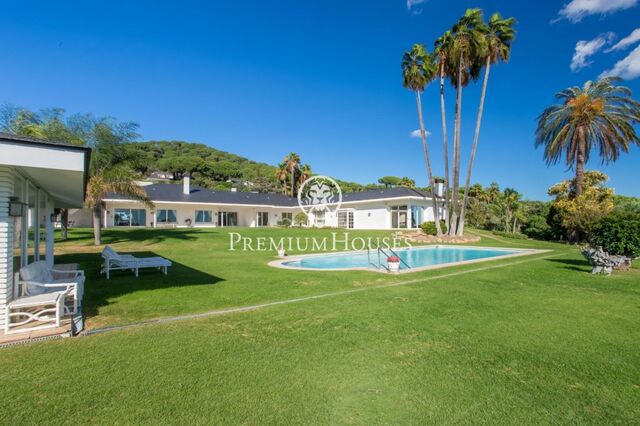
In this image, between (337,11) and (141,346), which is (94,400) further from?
(337,11)

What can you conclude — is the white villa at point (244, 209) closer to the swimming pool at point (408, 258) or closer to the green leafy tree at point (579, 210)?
the green leafy tree at point (579, 210)

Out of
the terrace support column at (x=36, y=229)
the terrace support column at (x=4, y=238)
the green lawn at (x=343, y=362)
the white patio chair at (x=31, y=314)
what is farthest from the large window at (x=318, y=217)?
the terrace support column at (x=4, y=238)

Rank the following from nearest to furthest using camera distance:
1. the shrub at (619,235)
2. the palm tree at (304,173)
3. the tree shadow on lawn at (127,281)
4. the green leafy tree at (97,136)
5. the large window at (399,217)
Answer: the tree shadow on lawn at (127,281) < the shrub at (619,235) < the green leafy tree at (97,136) < the large window at (399,217) < the palm tree at (304,173)

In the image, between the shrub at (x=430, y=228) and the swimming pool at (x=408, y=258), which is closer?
the swimming pool at (x=408, y=258)

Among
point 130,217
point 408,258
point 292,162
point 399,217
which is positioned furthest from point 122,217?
point 408,258

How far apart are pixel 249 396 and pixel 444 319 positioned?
3915 millimetres

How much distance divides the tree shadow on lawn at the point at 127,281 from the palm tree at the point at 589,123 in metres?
29.6

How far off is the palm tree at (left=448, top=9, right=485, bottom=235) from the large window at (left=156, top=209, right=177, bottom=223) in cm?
2706

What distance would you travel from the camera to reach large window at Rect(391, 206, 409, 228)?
33619 mm

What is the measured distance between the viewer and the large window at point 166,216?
109 ft

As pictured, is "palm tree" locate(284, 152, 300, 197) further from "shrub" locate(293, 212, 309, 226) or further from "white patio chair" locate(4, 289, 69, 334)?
"white patio chair" locate(4, 289, 69, 334)

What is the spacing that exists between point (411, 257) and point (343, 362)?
1491 cm

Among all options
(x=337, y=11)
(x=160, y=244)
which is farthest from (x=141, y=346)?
(x=337, y=11)

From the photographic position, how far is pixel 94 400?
318cm
